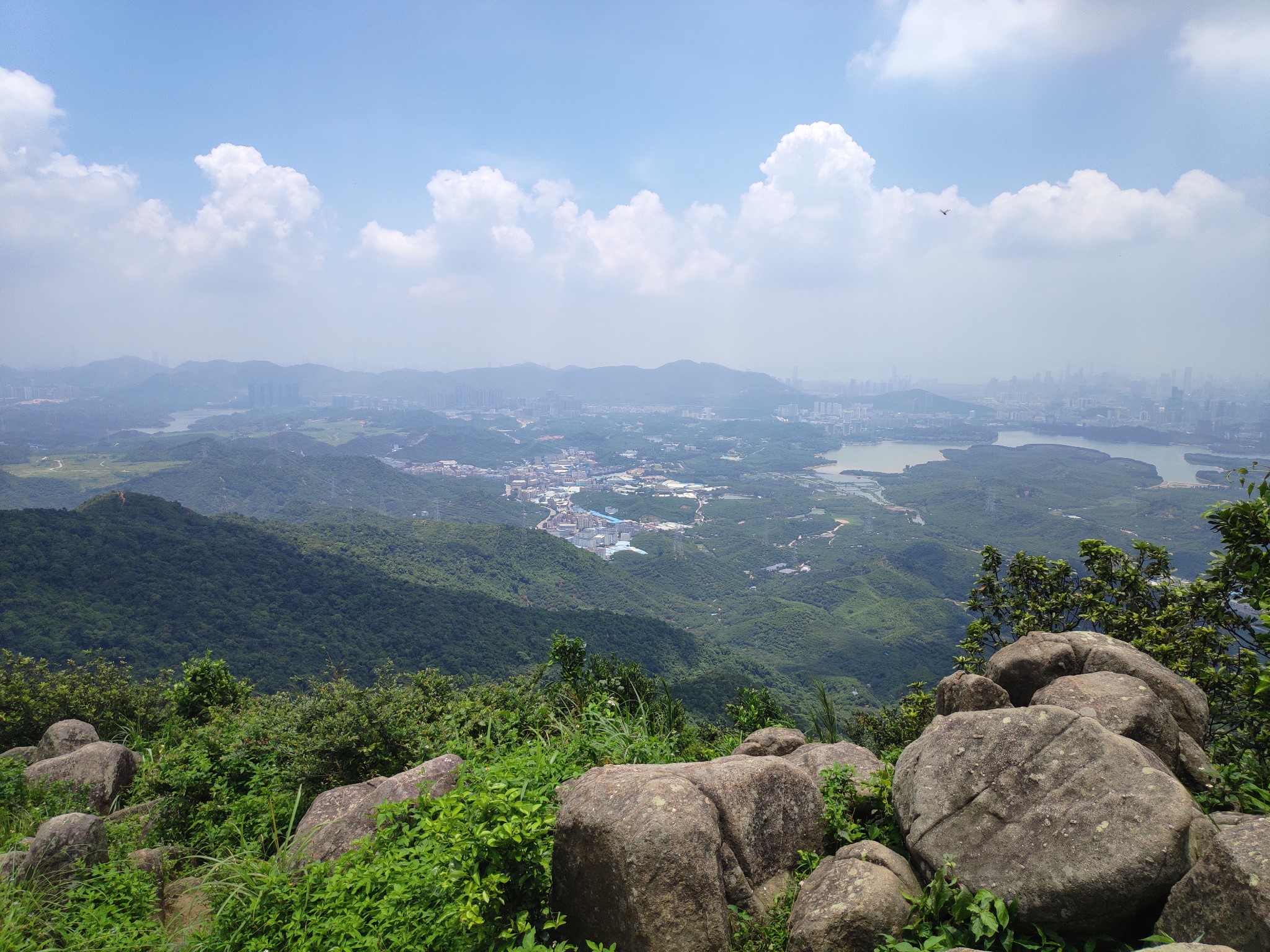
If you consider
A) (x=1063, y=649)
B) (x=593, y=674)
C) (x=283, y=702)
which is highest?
(x=1063, y=649)

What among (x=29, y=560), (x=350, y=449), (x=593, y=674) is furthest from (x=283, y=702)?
(x=350, y=449)

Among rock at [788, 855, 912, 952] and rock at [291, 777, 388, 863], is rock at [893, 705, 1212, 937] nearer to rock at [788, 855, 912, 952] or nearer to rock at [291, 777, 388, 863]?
rock at [788, 855, 912, 952]

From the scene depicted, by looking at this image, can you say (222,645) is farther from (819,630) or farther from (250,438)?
(250,438)

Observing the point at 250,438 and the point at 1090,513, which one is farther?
the point at 250,438

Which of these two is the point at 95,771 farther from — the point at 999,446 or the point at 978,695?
the point at 999,446

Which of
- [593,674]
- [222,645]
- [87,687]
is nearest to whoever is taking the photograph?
[593,674]

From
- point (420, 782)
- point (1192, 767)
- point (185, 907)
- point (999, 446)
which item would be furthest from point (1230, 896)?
point (999, 446)
